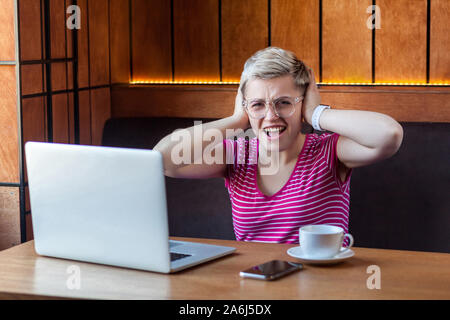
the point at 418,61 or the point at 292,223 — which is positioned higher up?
the point at 418,61

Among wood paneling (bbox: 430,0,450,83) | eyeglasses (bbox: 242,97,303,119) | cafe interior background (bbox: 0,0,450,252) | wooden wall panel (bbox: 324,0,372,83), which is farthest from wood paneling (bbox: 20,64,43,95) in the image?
wood paneling (bbox: 430,0,450,83)

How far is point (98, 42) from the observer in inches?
117

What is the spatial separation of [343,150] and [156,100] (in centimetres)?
141

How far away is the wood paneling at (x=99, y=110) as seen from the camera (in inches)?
116

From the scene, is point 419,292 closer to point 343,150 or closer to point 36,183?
point 343,150

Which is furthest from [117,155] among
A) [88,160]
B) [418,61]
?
[418,61]

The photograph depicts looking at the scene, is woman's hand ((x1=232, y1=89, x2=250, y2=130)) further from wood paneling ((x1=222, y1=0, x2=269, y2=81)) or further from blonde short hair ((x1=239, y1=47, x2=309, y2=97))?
wood paneling ((x1=222, y1=0, x2=269, y2=81))

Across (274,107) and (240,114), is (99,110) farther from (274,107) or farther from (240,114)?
(274,107)

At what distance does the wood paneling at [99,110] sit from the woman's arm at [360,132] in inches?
53.7

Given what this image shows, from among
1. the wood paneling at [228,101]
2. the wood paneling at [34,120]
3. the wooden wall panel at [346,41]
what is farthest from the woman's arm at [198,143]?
the wooden wall panel at [346,41]

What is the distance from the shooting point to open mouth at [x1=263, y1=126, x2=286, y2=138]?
1.83m

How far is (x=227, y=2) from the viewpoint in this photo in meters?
3.13

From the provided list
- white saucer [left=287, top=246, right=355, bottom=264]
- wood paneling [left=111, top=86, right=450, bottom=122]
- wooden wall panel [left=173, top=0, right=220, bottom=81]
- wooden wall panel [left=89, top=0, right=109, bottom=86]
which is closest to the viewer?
white saucer [left=287, top=246, right=355, bottom=264]

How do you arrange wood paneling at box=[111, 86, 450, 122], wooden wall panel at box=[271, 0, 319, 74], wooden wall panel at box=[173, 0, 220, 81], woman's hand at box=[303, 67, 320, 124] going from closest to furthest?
woman's hand at box=[303, 67, 320, 124] → wood paneling at box=[111, 86, 450, 122] → wooden wall panel at box=[271, 0, 319, 74] → wooden wall panel at box=[173, 0, 220, 81]
